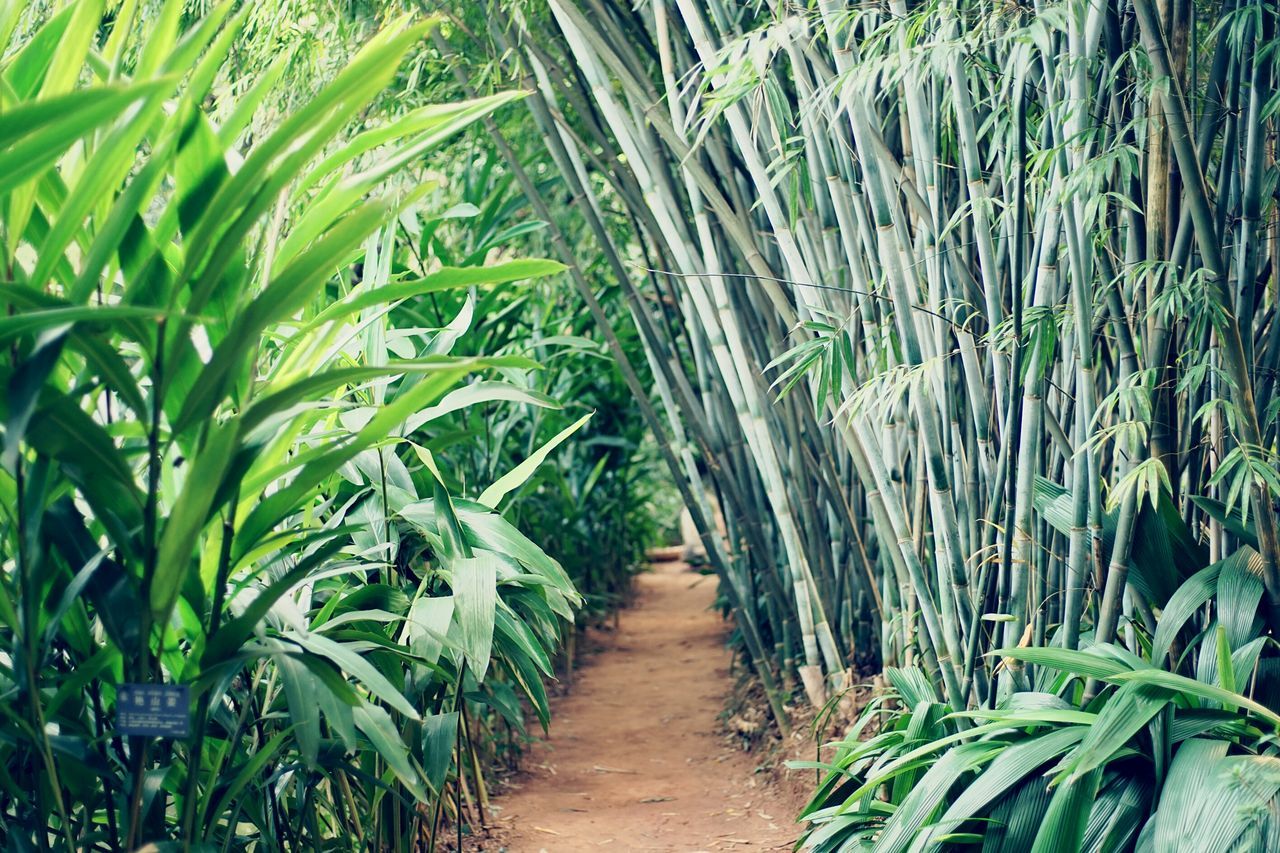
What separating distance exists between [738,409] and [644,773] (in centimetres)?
95

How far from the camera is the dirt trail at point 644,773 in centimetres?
199

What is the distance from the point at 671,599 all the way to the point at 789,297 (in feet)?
10.0

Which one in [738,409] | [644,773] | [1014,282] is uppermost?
[1014,282]

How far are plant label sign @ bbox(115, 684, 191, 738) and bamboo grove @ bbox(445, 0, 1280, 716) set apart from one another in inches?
35.1

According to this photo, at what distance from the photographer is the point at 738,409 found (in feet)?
6.81

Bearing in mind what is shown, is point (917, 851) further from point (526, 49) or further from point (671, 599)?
point (671, 599)

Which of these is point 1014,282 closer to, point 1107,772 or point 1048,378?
point 1048,378

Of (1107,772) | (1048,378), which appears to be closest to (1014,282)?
(1048,378)

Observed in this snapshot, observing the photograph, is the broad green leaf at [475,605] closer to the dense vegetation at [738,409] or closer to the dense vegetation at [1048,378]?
the dense vegetation at [738,409]

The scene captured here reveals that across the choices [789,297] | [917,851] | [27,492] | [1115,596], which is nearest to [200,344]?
[27,492]

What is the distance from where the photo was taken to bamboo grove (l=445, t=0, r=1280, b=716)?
1278 mm

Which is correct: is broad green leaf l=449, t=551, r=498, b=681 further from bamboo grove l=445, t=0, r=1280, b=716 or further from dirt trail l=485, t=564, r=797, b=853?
dirt trail l=485, t=564, r=797, b=853

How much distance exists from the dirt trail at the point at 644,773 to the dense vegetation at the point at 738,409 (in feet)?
0.59

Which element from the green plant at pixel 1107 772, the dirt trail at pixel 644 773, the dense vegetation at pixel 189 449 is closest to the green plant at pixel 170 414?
the dense vegetation at pixel 189 449
